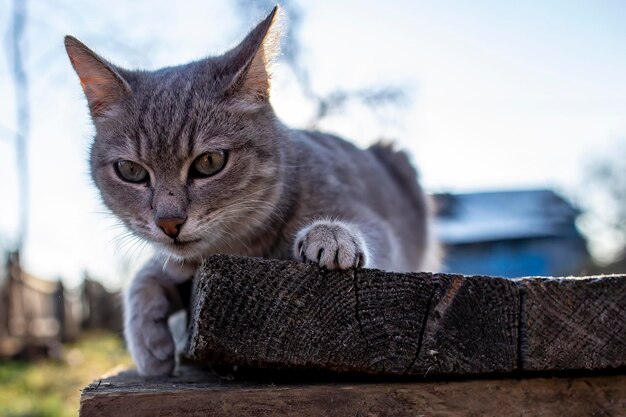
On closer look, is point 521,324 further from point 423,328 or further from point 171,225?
point 171,225

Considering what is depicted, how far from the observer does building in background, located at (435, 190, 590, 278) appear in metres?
11.0

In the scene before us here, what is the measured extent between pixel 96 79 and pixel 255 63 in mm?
560

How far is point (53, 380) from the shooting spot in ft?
25.1

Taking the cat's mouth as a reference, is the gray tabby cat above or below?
above

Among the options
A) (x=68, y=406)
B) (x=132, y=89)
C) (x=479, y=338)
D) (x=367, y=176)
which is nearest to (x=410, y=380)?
(x=479, y=338)

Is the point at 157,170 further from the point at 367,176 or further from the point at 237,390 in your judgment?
the point at 367,176

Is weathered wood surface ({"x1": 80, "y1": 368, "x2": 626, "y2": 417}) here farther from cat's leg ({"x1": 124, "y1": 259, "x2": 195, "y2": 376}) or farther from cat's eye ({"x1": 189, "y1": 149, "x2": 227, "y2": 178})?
cat's eye ({"x1": 189, "y1": 149, "x2": 227, "y2": 178})

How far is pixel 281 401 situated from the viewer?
1.25 m

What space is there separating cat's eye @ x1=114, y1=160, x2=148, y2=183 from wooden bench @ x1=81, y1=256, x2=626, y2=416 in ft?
2.38

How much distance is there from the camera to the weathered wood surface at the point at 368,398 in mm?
1224

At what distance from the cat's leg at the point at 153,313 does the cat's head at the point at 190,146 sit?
25 cm

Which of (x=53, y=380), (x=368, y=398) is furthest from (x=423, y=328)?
(x=53, y=380)

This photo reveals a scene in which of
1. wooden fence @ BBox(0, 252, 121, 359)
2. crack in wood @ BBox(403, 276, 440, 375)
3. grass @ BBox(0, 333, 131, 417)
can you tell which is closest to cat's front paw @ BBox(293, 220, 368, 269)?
crack in wood @ BBox(403, 276, 440, 375)

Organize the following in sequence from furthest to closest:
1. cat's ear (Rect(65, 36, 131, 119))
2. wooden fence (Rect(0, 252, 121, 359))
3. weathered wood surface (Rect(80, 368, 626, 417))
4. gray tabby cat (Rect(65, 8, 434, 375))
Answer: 1. wooden fence (Rect(0, 252, 121, 359))
2. cat's ear (Rect(65, 36, 131, 119))
3. gray tabby cat (Rect(65, 8, 434, 375))
4. weathered wood surface (Rect(80, 368, 626, 417))
